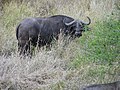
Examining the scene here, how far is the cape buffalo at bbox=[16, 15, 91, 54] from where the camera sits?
8.73m

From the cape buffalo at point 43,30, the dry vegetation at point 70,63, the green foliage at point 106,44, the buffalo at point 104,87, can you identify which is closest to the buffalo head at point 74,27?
the cape buffalo at point 43,30

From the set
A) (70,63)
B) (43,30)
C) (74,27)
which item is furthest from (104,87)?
(74,27)

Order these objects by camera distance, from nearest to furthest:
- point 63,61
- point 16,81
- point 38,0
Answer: point 16,81, point 63,61, point 38,0

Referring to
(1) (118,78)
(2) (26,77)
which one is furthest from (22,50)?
(1) (118,78)

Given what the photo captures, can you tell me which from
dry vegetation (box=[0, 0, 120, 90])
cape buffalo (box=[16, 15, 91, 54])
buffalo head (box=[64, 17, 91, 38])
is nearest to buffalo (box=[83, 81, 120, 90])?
dry vegetation (box=[0, 0, 120, 90])

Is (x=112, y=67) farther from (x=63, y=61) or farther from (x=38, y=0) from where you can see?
(x=38, y=0)

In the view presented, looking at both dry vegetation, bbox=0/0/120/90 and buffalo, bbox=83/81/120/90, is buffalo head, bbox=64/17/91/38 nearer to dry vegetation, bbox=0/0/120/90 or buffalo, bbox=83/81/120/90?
dry vegetation, bbox=0/0/120/90

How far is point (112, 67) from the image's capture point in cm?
604

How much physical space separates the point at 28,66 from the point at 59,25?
2.79 m

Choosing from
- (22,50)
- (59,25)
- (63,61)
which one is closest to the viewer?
(63,61)

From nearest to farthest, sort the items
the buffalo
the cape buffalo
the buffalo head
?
1. the buffalo
2. the cape buffalo
3. the buffalo head

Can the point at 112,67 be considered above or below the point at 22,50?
above

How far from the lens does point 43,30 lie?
9180 millimetres

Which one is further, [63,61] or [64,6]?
[64,6]
